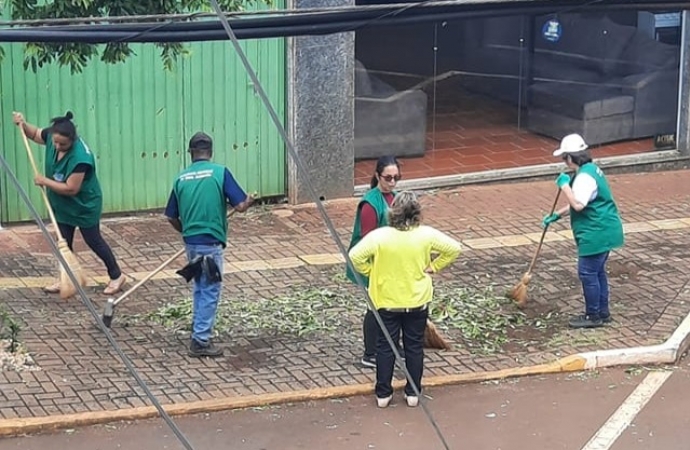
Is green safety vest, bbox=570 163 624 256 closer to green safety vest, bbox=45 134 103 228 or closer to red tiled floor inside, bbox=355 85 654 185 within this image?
green safety vest, bbox=45 134 103 228

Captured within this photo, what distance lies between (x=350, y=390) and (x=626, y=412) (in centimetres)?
187

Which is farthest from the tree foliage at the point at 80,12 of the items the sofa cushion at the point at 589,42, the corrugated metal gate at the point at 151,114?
the sofa cushion at the point at 589,42

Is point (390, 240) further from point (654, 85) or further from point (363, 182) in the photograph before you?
point (654, 85)

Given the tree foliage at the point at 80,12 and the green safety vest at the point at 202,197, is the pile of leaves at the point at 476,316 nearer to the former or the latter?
the green safety vest at the point at 202,197

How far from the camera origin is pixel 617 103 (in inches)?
617

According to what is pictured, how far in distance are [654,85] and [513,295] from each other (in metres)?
6.03

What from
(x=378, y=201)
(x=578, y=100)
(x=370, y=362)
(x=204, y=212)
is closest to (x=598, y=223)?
(x=378, y=201)

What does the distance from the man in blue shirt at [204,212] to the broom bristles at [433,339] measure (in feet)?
5.16

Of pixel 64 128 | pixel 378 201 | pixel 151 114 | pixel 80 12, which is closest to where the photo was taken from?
pixel 378 201

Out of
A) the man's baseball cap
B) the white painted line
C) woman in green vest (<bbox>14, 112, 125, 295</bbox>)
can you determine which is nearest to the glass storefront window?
woman in green vest (<bbox>14, 112, 125, 295</bbox>)

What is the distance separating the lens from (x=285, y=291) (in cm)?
1098

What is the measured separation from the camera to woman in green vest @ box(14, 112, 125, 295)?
397 inches

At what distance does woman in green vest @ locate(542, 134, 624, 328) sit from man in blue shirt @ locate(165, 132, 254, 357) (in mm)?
2467

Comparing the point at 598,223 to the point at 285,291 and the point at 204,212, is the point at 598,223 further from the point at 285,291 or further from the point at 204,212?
the point at 204,212
